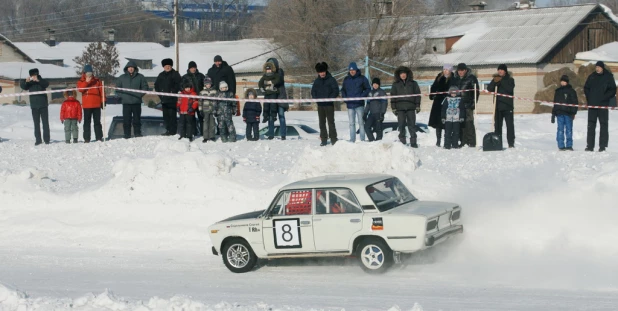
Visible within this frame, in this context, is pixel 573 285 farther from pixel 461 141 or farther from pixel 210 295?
pixel 461 141

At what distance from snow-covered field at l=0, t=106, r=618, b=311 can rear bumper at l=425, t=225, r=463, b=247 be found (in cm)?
22

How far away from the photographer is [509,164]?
56.5 feet

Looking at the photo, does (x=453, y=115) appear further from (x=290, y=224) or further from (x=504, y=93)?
(x=290, y=224)

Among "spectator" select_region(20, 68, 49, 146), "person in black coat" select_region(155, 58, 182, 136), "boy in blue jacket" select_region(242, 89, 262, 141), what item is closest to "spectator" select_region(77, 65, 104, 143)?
"spectator" select_region(20, 68, 49, 146)

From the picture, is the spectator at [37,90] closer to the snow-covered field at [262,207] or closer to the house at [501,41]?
the snow-covered field at [262,207]

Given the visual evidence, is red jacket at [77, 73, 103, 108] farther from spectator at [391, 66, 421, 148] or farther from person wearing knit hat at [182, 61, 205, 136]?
spectator at [391, 66, 421, 148]

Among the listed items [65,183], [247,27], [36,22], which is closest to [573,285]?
[65,183]

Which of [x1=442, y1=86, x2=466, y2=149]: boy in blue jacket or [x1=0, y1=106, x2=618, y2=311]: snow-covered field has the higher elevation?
[x1=442, y1=86, x2=466, y2=149]: boy in blue jacket

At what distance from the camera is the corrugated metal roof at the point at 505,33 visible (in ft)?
Answer: 179

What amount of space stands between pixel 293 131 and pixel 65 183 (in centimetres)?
860

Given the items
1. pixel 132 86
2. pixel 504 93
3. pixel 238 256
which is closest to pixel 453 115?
pixel 504 93

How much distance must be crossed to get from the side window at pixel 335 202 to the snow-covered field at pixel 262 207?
0.88 meters

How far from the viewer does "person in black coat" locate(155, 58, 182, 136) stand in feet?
69.3

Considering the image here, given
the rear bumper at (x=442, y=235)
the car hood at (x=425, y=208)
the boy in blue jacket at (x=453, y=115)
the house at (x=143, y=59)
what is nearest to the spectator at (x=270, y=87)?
the boy in blue jacket at (x=453, y=115)
